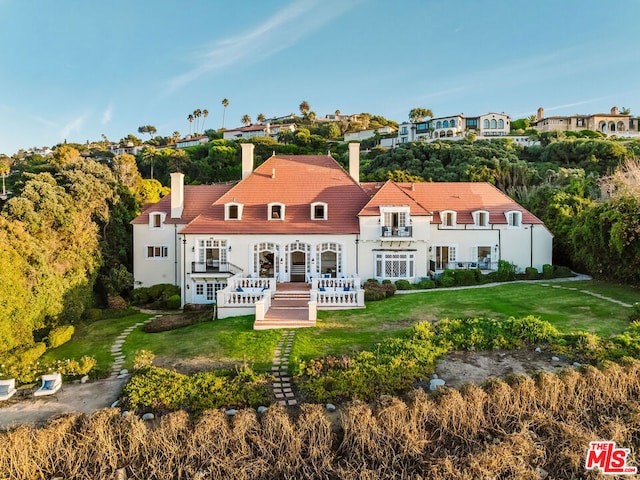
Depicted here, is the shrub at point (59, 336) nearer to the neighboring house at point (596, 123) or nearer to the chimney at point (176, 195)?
the chimney at point (176, 195)

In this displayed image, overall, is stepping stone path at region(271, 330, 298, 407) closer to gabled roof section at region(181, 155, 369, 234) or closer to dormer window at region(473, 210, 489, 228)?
gabled roof section at region(181, 155, 369, 234)

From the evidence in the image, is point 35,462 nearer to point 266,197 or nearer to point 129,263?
point 266,197

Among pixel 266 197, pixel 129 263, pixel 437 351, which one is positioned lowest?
pixel 437 351

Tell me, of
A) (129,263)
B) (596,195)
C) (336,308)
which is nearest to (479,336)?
(336,308)

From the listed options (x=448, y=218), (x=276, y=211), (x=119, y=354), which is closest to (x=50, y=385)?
(x=119, y=354)

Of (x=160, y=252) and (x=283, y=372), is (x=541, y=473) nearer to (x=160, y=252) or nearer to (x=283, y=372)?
(x=283, y=372)
